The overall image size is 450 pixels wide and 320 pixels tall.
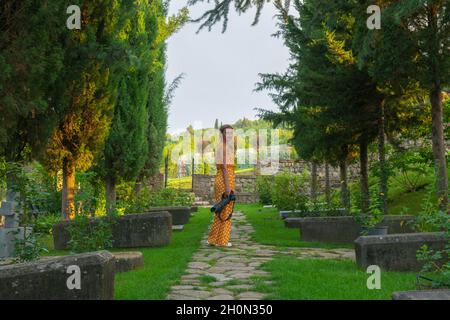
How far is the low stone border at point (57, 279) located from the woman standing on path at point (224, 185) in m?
5.06

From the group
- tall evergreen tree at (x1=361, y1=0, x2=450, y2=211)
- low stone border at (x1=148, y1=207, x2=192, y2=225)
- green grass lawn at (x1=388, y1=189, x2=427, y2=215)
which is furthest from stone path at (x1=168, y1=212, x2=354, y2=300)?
green grass lawn at (x1=388, y1=189, x2=427, y2=215)

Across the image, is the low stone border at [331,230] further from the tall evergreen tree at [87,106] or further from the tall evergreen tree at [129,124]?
A: the tall evergreen tree at [129,124]

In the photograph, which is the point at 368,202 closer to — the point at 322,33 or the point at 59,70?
the point at 322,33

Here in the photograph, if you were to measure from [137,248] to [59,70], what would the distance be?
356cm

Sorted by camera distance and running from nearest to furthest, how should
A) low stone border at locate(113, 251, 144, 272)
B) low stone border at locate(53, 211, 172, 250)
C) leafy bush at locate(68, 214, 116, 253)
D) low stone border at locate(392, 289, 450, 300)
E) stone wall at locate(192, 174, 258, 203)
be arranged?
low stone border at locate(392, 289, 450, 300) < low stone border at locate(113, 251, 144, 272) < leafy bush at locate(68, 214, 116, 253) < low stone border at locate(53, 211, 172, 250) < stone wall at locate(192, 174, 258, 203)

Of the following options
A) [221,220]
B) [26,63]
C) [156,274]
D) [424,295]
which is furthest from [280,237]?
[424,295]

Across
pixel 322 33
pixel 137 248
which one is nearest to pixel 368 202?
pixel 322 33

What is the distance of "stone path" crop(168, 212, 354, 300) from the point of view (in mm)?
5074

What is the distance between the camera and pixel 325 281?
18.5 ft

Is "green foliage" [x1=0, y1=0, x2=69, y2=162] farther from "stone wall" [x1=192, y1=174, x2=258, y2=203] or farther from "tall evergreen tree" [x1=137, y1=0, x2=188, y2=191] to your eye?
"stone wall" [x1=192, y1=174, x2=258, y2=203]

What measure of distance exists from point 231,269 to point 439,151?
4.17 m

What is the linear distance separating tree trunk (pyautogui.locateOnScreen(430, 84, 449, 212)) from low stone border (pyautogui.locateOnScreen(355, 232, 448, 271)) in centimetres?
169

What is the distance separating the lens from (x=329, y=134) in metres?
11.2
